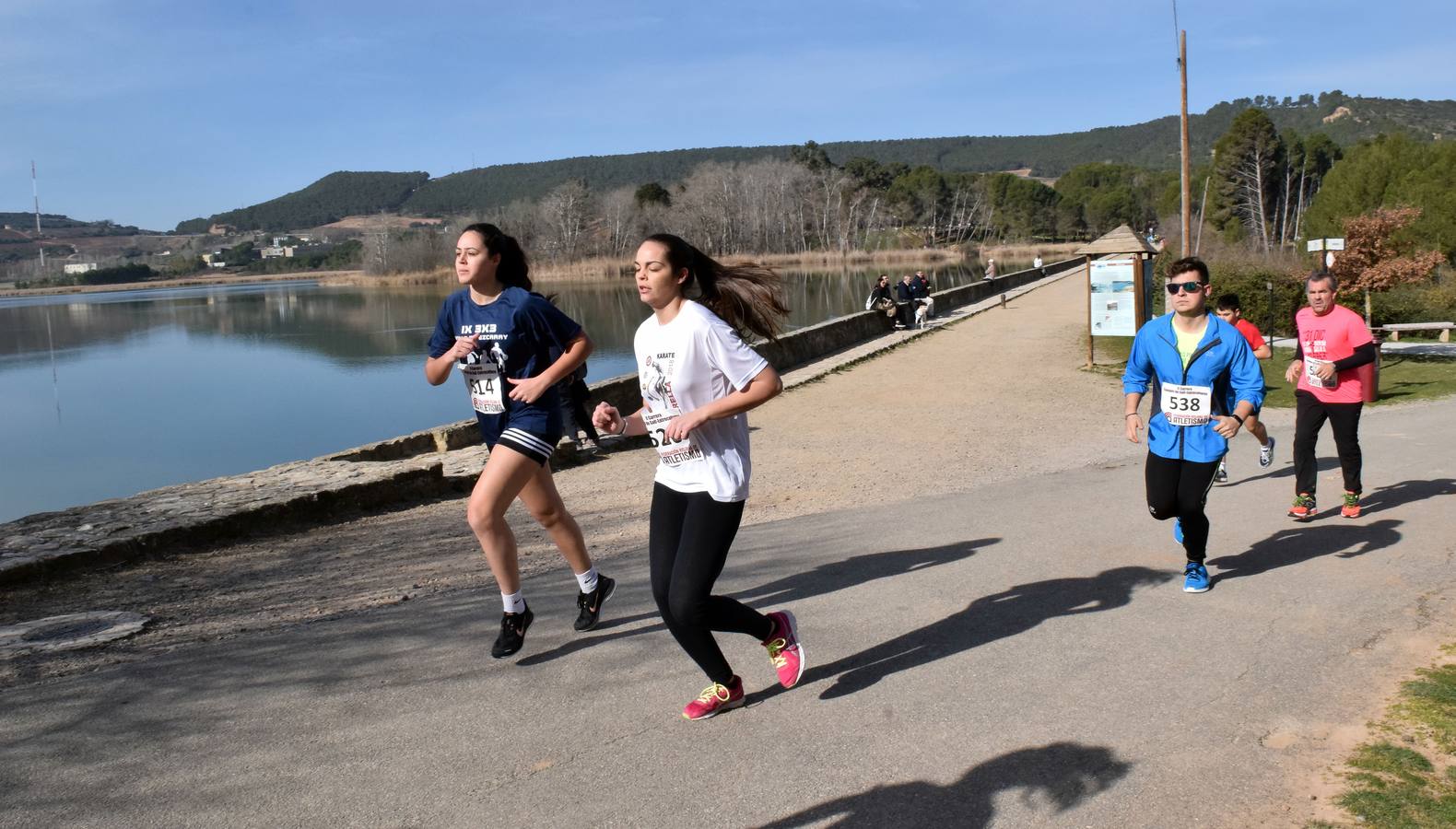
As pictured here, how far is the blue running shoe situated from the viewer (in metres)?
5.76

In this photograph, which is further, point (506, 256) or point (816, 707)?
point (506, 256)

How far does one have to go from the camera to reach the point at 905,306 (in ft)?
98.2

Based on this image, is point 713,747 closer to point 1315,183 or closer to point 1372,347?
point 1372,347

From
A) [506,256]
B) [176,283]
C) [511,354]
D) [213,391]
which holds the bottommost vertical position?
[213,391]

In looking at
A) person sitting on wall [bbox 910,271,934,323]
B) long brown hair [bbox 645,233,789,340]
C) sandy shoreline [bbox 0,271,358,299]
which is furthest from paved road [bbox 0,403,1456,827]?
sandy shoreline [bbox 0,271,358,299]

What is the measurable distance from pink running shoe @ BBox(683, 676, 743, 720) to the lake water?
61.8ft

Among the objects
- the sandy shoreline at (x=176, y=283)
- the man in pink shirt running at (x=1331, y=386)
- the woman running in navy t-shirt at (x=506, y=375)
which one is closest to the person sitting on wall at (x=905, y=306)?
the man in pink shirt running at (x=1331, y=386)

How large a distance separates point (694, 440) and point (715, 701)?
1009 mm

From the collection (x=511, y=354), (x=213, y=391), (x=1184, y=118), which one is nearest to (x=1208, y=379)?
(x=511, y=354)

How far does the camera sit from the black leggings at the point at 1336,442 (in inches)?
291

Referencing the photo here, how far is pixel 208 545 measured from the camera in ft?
26.0

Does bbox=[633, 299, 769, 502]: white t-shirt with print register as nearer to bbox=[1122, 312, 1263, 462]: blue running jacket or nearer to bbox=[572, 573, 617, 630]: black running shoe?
bbox=[572, 573, 617, 630]: black running shoe

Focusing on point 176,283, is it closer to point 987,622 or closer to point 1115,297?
point 1115,297

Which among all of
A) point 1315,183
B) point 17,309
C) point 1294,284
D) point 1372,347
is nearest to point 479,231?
point 1372,347
